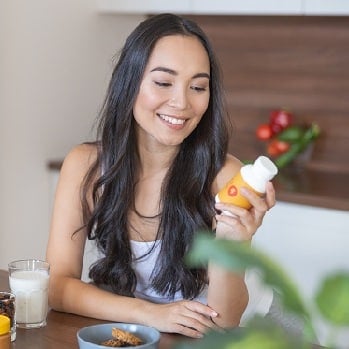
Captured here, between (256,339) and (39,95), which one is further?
(39,95)

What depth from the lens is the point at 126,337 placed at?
1.33 metres

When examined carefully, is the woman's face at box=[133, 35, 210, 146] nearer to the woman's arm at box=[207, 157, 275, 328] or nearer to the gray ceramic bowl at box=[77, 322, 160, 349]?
the woman's arm at box=[207, 157, 275, 328]

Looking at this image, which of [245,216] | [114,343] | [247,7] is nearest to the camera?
[114,343]

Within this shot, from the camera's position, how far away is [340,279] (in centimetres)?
51

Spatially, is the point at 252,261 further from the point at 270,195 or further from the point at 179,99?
the point at 179,99

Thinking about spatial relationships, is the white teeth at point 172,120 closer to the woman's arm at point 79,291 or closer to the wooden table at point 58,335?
the woman's arm at point 79,291

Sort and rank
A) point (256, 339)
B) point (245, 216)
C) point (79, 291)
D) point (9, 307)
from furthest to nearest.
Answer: point (79, 291), point (245, 216), point (9, 307), point (256, 339)

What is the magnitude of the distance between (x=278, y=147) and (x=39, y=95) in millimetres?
900

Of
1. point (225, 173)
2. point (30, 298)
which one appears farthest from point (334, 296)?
point (225, 173)

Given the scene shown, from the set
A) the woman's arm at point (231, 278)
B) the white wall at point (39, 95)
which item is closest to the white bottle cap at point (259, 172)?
the woman's arm at point (231, 278)

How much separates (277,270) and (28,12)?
2.81 m

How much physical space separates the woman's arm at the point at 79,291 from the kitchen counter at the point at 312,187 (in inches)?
38.5

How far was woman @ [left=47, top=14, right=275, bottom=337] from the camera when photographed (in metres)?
1.84

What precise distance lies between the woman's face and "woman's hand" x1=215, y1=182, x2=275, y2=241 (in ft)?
0.92
